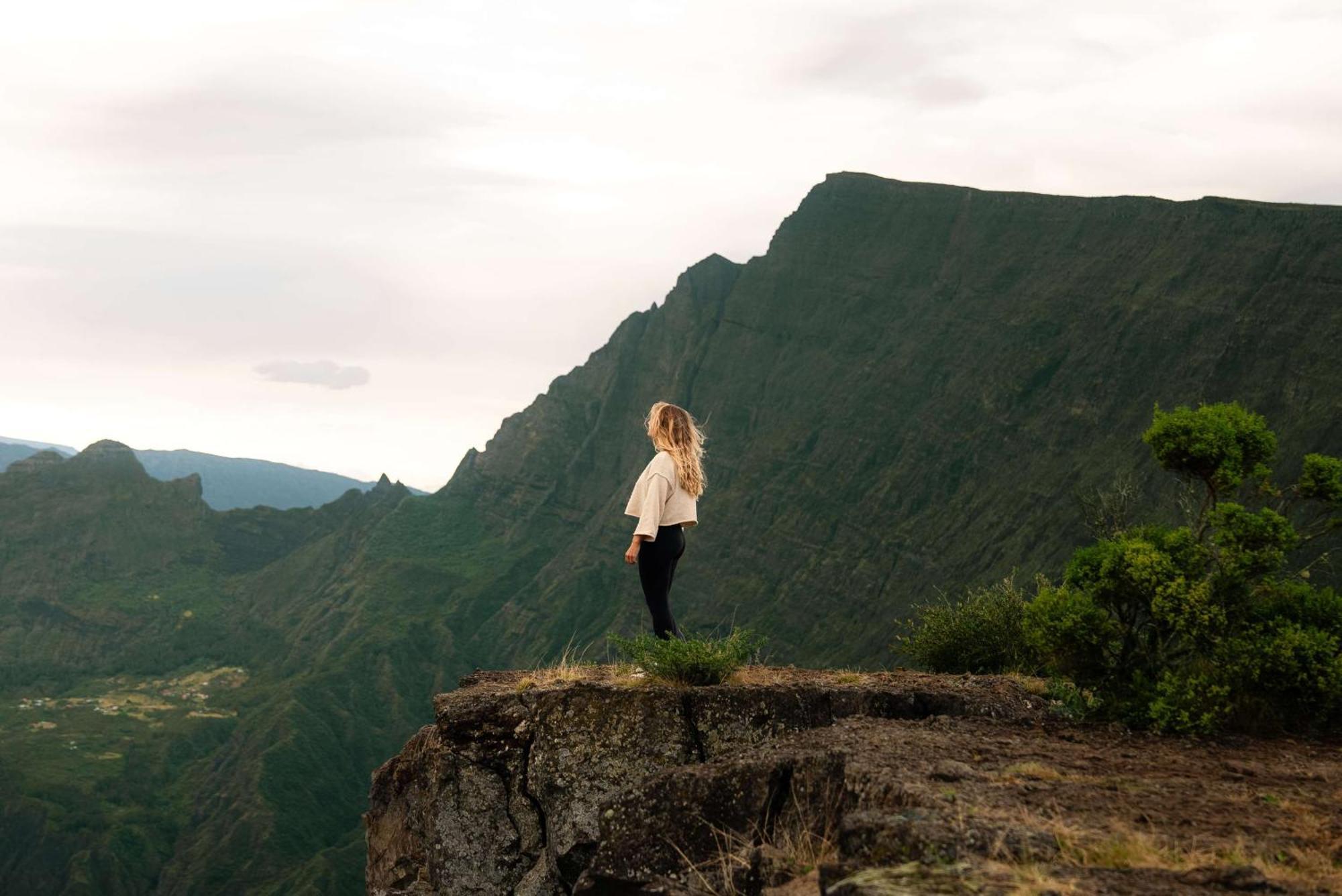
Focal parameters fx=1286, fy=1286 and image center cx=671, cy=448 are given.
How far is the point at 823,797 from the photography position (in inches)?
306

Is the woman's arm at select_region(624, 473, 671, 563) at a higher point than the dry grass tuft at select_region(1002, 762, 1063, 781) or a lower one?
higher

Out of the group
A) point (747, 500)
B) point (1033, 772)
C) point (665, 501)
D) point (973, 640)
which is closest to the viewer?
point (1033, 772)

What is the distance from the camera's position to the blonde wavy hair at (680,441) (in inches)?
452

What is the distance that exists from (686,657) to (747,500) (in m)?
113

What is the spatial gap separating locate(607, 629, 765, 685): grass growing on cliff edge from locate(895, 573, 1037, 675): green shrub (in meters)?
3.31

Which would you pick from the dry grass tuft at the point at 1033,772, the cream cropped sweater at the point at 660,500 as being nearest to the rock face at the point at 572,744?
the cream cropped sweater at the point at 660,500

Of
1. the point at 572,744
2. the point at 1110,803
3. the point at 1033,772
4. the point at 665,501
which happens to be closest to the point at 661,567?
the point at 665,501

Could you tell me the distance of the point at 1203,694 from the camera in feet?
29.8

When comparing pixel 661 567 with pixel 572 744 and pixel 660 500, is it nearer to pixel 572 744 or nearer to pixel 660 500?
pixel 660 500

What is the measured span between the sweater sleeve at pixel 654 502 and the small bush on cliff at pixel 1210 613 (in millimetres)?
3250

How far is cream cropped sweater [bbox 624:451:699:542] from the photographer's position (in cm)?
1128

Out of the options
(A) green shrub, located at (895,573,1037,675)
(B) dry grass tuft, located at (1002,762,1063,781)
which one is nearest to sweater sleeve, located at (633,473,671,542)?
(A) green shrub, located at (895,573,1037,675)

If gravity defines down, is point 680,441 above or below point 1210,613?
A: above

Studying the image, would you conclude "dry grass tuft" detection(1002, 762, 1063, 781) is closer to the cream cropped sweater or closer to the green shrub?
the cream cropped sweater
